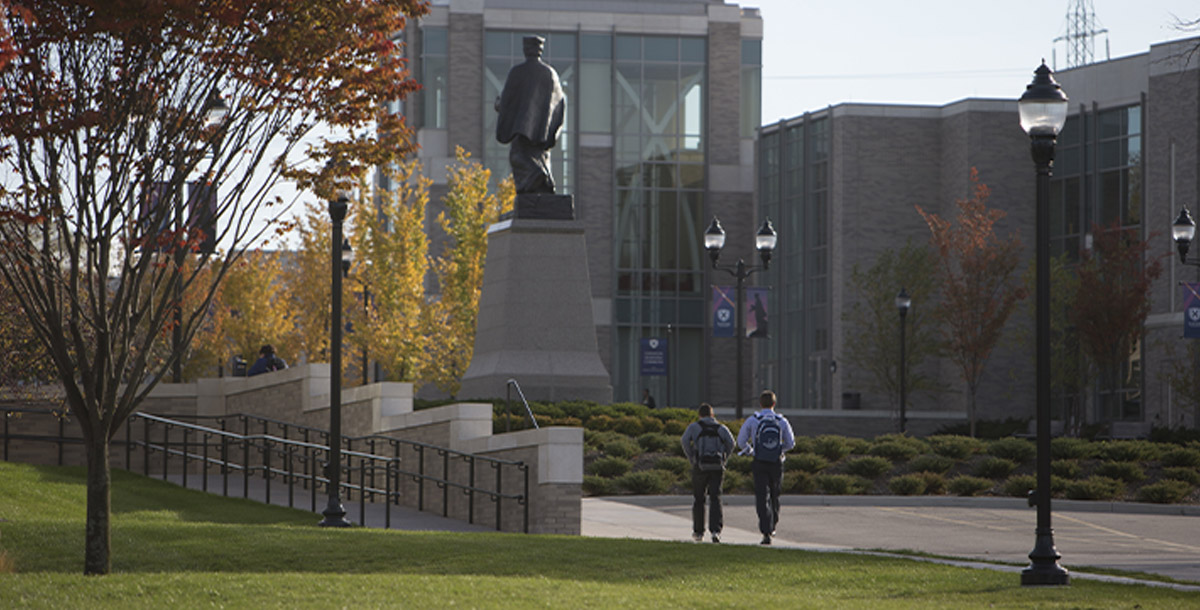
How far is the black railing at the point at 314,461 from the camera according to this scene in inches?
745

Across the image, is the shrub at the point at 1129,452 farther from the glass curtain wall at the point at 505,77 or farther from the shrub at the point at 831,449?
the glass curtain wall at the point at 505,77

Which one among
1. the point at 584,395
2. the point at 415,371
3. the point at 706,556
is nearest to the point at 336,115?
the point at 706,556

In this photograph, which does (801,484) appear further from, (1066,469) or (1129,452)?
(1129,452)

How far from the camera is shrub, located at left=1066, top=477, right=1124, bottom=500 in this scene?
920 inches

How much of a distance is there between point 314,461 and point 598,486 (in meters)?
5.01

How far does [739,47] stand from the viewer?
61.7 meters

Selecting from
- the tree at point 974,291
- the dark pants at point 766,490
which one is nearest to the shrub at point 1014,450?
the dark pants at point 766,490

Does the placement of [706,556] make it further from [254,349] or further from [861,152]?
[861,152]

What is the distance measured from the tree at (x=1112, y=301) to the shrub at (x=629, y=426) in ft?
57.0

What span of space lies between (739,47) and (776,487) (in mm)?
46889

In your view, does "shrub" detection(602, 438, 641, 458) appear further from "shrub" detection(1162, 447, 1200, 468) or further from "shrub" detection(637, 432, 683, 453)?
"shrub" detection(1162, 447, 1200, 468)

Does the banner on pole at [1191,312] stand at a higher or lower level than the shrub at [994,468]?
higher

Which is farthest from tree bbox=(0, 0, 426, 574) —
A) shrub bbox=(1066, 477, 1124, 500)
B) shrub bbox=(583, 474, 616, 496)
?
shrub bbox=(1066, 477, 1124, 500)

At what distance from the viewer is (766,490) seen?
16.3 meters
